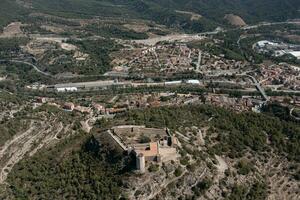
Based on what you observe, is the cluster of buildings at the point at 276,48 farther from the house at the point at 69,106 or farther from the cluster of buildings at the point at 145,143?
the cluster of buildings at the point at 145,143

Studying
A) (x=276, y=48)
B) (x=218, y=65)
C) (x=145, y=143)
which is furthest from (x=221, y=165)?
(x=276, y=48)

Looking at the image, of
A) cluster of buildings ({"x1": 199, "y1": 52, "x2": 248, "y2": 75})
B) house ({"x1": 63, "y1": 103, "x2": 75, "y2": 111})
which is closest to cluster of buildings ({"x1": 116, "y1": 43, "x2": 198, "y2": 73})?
cluster of buildings ({"x1": 199, "y1": 52, "x2": 248, "y2": 75})

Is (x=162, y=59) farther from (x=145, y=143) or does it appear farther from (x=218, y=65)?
(x=145, y=143)

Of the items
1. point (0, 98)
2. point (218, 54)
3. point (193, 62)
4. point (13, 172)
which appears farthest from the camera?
point (218, 54)

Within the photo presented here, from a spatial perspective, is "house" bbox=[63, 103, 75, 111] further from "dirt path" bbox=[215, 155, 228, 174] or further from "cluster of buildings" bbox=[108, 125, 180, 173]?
"dirt path" bbox=[215, 155, 228, 174]

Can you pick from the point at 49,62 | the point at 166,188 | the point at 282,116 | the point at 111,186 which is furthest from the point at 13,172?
the point at 49,62

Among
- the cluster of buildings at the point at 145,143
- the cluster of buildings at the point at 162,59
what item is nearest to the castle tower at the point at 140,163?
the cluster of buildings at the point at 145,143

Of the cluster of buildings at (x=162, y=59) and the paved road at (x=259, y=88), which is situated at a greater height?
the paved road at (x=259, y=88)

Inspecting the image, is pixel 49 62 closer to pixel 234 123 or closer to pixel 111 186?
pixel 234 123
